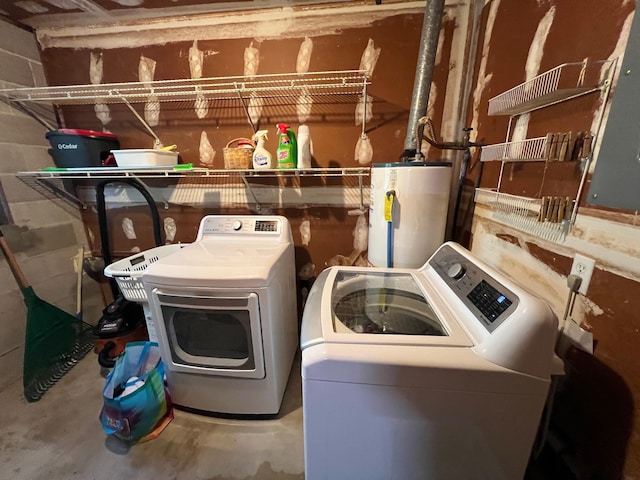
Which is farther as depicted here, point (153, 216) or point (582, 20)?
point (153, 216)

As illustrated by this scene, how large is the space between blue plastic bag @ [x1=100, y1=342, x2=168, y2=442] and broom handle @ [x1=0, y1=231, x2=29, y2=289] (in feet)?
3.11

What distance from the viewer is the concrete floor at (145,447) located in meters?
1.25

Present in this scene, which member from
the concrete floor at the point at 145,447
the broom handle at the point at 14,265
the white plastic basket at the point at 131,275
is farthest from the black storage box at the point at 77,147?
the concrete floor at the point at 145,447

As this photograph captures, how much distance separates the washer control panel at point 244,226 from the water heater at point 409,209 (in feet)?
2.13

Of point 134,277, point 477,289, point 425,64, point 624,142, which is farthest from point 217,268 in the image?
point 425,64

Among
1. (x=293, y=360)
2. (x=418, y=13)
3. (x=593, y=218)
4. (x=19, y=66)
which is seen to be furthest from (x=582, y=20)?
(x=19, y=66)

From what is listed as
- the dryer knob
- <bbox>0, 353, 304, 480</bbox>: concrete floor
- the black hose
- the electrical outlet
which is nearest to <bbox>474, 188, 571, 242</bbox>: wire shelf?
the electrical outlet

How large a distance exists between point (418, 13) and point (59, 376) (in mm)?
3409

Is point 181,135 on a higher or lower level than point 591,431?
higher

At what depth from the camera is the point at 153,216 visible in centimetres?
201

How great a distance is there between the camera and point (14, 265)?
171cm

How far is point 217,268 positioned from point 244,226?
1.92ft

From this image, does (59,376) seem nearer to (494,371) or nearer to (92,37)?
(92,37)

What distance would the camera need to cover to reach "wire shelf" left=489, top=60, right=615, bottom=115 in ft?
2.46
